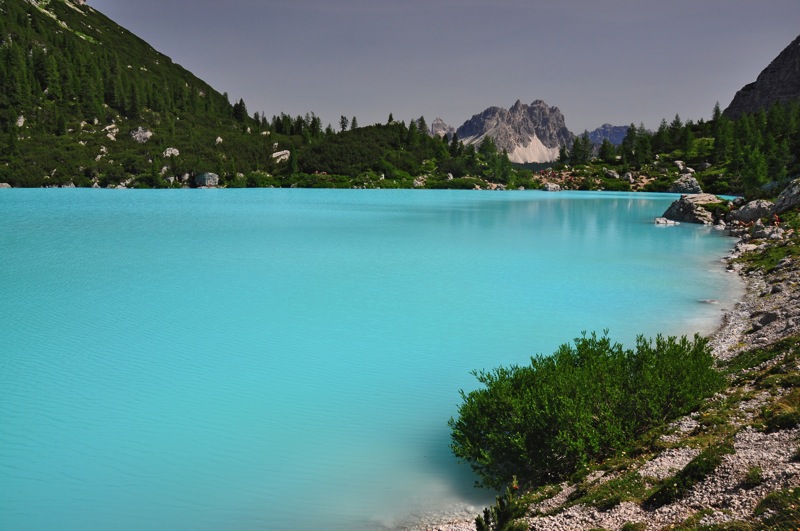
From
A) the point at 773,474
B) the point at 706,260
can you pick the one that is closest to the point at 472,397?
the point at 773,474

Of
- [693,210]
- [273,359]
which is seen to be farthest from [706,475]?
[693,210]

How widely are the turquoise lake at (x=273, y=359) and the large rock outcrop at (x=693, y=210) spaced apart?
3415 cm

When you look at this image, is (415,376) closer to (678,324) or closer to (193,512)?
(193,512)

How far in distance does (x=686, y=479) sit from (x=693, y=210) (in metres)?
91.5

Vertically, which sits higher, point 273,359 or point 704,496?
point 704,496

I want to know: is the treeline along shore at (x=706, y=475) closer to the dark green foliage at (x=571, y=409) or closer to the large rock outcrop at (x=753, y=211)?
the dark green foliage at (x=571, y=409)

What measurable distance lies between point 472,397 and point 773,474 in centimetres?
740

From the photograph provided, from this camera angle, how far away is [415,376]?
23.1 metres

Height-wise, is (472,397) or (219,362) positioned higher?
(472,397)

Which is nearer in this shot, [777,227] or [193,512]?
[193,512]

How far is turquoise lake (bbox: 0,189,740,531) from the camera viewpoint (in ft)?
47.5

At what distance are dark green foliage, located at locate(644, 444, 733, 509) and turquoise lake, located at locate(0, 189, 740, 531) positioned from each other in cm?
457

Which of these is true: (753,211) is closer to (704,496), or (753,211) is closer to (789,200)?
(789,200)

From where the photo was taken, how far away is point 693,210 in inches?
3543
